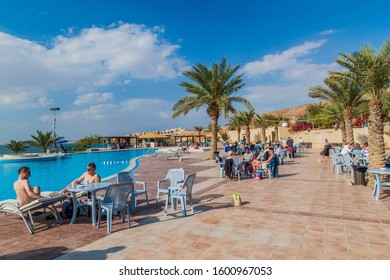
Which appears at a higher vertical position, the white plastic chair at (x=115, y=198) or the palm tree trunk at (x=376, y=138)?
the palm tree trunk at (x=376, y=138)

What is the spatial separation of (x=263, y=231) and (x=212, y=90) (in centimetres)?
1389

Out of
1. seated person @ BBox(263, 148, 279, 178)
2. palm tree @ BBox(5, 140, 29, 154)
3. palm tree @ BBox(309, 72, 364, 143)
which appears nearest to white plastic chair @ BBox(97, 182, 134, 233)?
seated person @ BBox(263, 148, 279, 178)

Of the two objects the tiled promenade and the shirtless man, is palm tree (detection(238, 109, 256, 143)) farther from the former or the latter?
the shirtless man

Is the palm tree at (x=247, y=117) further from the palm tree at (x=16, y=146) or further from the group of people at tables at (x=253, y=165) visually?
the palm tree at (x=16, y=146)

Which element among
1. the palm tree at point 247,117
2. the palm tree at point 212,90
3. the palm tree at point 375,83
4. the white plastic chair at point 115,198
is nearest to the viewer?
the white plastic chair at point 115,198

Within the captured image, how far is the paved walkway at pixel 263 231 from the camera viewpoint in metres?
3.34

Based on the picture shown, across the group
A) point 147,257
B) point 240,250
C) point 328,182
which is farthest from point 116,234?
point 328,182

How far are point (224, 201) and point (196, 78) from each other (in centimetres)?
1224

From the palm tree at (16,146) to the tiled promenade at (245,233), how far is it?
2596 centimetres

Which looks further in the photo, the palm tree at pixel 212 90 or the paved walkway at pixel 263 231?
the palm tree at pixel 212 90

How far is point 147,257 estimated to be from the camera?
129 inches

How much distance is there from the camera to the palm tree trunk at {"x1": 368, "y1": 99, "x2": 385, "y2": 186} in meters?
7.71

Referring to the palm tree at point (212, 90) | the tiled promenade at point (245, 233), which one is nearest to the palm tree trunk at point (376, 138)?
the tiled promenade at point (245, 233)

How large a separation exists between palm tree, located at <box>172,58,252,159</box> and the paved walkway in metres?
11.4
